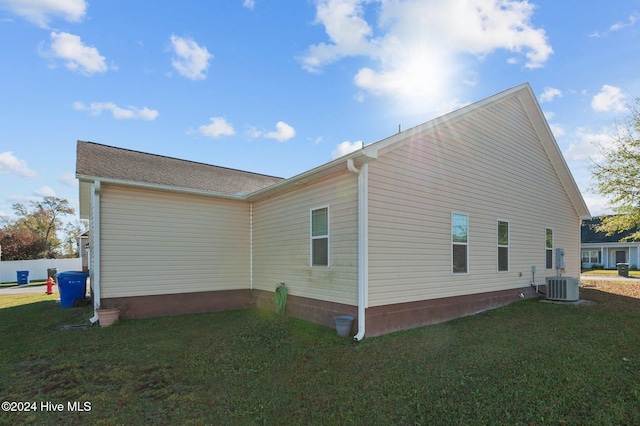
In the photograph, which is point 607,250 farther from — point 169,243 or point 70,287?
point 70,287

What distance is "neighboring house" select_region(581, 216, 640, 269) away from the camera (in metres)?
27.2

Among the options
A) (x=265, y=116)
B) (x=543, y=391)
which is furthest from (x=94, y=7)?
(x=543, y=391)

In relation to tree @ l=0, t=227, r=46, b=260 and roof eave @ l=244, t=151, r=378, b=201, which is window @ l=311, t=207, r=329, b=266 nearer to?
roof eave @ l=244, t=151, r=378, b=201

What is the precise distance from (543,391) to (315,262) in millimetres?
4574

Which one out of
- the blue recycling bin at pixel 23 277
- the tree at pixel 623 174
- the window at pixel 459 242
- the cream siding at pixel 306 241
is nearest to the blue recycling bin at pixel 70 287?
the cream siding at pixel 306 241

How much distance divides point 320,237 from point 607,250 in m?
33.0

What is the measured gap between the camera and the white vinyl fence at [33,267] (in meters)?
22.8

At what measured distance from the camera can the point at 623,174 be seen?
51.6 ft

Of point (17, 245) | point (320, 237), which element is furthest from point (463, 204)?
point (17, 245)

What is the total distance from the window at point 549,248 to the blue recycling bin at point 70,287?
48.8 ft

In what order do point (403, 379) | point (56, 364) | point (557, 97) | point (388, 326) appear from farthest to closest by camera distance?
point (557, 97), point (388, 326), point (56, 364), point (403, 379)

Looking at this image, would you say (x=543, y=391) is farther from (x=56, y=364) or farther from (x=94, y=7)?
(x=94, y=7)

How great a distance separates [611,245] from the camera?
2712 cm

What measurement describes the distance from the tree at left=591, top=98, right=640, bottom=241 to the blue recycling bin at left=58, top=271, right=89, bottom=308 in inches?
862
